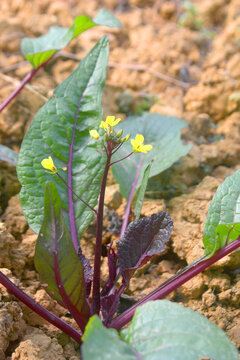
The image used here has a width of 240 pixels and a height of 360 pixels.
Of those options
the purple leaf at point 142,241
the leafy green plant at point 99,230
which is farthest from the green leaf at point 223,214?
the purple leaf at point 142,241

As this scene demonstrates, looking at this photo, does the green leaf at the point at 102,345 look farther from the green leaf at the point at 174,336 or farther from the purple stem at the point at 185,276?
the purple stem at the point at 185,276

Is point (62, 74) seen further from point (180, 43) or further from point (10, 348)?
point (10, 348)

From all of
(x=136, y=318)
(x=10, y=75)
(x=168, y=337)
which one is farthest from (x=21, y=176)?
(x=10, y=75)

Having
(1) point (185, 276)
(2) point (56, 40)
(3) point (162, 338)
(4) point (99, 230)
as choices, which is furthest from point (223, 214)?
(2) point (56, 40)

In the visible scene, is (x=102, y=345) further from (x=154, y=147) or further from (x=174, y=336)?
(x=154, y=147)

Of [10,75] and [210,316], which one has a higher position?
[10,75]
